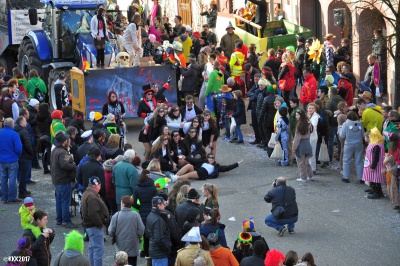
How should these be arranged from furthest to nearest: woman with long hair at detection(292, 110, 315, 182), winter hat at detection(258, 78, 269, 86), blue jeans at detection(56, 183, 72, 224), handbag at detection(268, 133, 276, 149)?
winter hat at detection(258, 78, 269, 86), handbag at detection(268, 133, 276, 149), woman with long hair at detection(292, 110, 315, 182), blue jeans at detection(56, 183, 72, 224)

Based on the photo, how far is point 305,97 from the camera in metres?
24.9

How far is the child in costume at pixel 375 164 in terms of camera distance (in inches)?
792

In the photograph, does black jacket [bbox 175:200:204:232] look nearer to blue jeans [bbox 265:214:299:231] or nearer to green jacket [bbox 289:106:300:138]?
blue jeans [bbox 265:214:299:231]

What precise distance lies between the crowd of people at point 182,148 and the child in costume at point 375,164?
2 centimetres

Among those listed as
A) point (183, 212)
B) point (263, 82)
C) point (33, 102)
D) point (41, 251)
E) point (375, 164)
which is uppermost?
point (263, 82)

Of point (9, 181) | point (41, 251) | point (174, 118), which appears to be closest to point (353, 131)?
point (174, 118)

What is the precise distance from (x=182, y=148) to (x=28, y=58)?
8.52 m

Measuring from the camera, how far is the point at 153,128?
22.8m

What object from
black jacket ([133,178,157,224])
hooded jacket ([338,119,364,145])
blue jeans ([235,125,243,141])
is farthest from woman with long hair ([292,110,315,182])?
black jacket ([133,178,157,224])

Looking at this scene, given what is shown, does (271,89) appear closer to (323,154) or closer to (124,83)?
(323,154)

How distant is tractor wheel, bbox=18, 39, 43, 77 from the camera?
1147 inches

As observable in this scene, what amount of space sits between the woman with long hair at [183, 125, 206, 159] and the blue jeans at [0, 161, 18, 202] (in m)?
3.60

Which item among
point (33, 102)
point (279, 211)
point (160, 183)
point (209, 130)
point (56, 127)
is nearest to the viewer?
point (160, 183)

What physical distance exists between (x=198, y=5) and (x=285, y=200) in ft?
82.7
